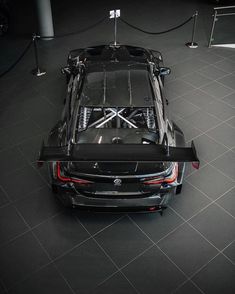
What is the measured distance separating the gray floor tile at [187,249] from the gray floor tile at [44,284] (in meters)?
1.15

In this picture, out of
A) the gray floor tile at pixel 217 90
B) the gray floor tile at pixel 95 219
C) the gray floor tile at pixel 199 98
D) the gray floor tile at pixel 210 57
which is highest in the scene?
the gray floor tile at pixel 210 57

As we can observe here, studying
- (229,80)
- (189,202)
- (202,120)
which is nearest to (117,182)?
(189,202)

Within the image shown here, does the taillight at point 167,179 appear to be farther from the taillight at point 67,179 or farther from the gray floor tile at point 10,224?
the gray floor tile at point 10,224

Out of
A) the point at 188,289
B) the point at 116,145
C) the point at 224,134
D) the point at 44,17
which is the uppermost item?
the point at 116,145

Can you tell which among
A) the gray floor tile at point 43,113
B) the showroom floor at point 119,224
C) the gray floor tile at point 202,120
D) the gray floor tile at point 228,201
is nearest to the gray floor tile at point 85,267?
the showroom floor at point 119,224

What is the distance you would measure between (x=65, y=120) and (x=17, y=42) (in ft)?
16.8

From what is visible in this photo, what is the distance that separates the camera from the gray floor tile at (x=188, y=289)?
3.31 metres

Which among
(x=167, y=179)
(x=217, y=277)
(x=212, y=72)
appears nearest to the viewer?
(x=217, y=277)

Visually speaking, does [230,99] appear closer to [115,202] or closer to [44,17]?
[115,202]

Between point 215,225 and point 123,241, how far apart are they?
112cm

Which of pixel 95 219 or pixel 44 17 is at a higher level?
pixel 44 17

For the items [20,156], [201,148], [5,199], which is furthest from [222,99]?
[5,199]

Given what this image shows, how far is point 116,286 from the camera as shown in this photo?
3.35 meters

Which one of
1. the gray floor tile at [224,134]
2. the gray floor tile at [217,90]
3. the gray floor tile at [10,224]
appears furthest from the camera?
the gray floor tile at [217,90]
